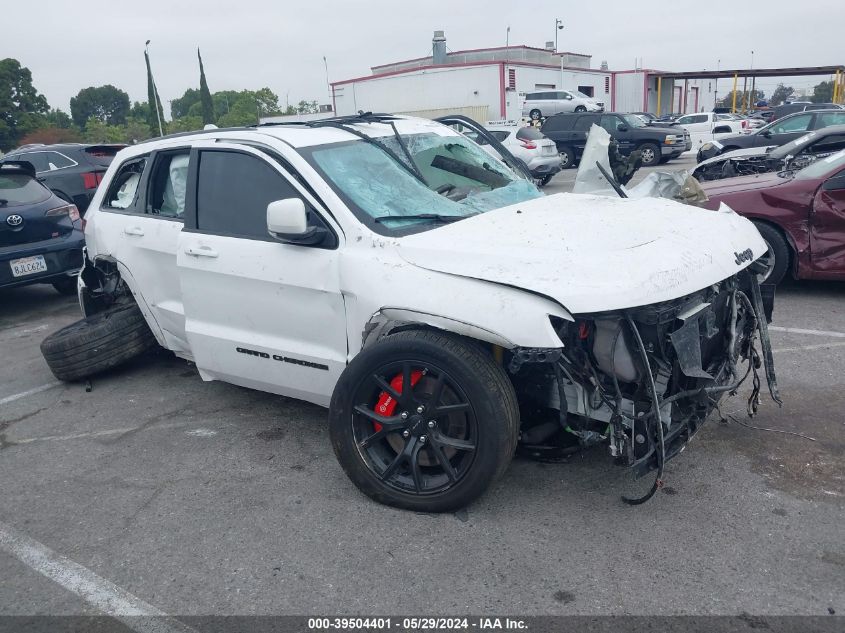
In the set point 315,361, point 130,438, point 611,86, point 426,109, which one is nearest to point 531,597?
point 315,361

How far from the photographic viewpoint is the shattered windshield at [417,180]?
12.5 feet

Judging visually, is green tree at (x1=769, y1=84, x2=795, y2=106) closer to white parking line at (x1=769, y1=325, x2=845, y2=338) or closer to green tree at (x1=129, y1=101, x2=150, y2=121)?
green tree at (x1=129, y1=101, x2=150, y2=121)

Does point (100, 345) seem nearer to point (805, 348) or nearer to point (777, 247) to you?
point (805, 348)

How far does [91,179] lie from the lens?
10.7 m

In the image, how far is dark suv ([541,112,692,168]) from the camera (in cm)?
2202

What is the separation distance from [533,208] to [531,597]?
212cm

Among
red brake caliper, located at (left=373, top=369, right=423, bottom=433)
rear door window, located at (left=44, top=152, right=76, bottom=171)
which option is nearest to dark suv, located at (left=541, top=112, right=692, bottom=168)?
rear door window, located at (left=44, top=152, right=76, bottom=171)

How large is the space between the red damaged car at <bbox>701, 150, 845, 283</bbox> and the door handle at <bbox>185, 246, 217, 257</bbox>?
474 centimetres

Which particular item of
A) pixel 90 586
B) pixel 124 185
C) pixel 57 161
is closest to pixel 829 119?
pixel 57 161

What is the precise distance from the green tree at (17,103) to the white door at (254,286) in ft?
180

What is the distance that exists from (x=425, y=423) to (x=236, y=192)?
1.83 meters

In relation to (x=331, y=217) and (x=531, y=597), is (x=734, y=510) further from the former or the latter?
(x=331, y=217)

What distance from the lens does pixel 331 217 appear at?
3719 millimetres

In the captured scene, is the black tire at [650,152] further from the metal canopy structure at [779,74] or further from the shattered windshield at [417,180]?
the metal canopy structure at [779,74]
